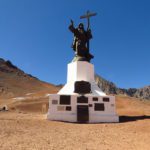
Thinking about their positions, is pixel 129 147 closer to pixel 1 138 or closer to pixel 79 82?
pixel 1 138

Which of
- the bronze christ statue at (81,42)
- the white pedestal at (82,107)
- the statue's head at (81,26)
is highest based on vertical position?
the statue's head at (81,26)

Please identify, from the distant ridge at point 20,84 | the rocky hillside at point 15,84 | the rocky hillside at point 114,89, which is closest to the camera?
the rocky hillside at point 15,84

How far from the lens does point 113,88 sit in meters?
71.9

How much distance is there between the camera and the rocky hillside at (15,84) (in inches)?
1922

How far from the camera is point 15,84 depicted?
2168 inches

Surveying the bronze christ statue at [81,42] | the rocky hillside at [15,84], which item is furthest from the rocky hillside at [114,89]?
the bronze christ statue at [81,42]

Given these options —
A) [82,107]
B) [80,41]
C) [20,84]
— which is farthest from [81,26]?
[20,84]

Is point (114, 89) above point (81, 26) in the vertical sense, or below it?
below

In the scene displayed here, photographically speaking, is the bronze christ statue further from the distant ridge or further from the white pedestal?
the distant ridge

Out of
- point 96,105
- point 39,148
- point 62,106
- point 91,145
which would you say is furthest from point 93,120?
point 39,148

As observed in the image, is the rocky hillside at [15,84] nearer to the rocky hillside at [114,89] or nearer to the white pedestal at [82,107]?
the rocky hillside at [114,89]

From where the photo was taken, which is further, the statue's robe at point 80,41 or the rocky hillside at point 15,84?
the rocky hillside at point 15,84

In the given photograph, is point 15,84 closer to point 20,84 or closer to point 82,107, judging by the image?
point 20,84

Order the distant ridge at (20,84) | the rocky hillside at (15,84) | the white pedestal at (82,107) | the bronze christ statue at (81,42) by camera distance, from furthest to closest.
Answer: the distant ridge at (20,84) → the rocky hillside at (15,84) → the bronze christ statue at (81,42) → the white pedestal at (82,107)
